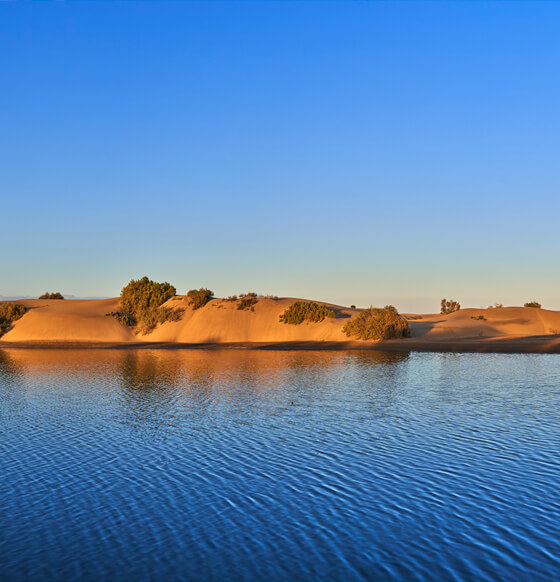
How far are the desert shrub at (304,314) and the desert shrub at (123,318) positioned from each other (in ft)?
80.1

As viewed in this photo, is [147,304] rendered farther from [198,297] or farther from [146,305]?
[198,297]

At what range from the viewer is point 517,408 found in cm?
2497

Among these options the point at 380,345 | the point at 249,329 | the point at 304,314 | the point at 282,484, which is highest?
the point at 304,314

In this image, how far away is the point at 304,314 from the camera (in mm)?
75125

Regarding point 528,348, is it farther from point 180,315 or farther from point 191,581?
point 191,581

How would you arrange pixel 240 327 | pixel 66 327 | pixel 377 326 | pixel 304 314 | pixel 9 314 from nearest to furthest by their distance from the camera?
pixel 377 326, pixel 304 314, pixel 240 327, pixel 66 327, pixel 9 314

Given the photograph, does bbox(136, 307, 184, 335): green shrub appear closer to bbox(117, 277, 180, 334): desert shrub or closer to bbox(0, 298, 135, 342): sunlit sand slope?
bbox(117, 277, 180, 334): desert shrub

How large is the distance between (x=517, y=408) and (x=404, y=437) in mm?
8050

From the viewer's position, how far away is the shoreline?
57284 mm

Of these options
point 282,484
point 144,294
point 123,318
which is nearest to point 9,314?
point 123,318

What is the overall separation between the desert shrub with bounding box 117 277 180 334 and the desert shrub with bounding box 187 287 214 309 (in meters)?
2.24

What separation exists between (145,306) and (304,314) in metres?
26.6

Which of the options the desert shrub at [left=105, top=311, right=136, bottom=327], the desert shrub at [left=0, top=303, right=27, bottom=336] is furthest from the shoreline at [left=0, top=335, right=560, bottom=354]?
the desert shrub at [left=105, top=311, right=136, bottom=327]

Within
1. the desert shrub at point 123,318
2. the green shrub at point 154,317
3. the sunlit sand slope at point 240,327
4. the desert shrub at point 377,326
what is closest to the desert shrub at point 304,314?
the sunlit sand slope at point 240,327
